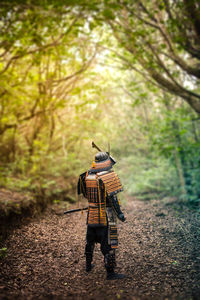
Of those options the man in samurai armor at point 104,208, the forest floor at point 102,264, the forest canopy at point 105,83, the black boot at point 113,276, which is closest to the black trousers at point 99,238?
the man in samurai armor at point 104,208

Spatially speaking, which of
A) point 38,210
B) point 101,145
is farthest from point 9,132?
point 101,145

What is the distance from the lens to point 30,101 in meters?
10.7

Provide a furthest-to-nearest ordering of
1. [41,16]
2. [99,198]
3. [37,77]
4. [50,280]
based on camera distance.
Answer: [37,77]
[41,16]
[99,198]
[50,280]

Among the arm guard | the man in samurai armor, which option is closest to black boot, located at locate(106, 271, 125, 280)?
the man in samurai armor

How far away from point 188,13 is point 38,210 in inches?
260

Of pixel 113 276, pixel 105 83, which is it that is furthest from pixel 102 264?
pixel 105 83

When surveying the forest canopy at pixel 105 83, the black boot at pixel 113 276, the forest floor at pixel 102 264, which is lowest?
the black boot at pixel 113 276

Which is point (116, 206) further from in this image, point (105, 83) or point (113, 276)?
point (105, 83)

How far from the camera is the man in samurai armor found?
10.4 ft

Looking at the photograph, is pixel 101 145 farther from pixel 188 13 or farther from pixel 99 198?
pixel 188 13

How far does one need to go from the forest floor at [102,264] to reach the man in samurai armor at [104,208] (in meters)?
0.35

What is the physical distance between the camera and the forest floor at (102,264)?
263cm

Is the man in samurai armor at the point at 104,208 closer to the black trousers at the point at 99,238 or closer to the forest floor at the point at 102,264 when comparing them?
the black trousers at the point at 99,238

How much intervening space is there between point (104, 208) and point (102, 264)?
104 cm
